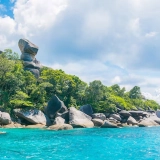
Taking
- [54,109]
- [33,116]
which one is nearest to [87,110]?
[54,109]

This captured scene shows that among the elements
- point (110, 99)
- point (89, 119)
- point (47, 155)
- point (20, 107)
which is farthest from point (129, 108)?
point (47, 155)

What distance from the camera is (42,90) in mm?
46875

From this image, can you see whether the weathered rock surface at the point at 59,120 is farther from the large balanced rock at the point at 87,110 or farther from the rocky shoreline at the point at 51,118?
the large balanced rock at the point at 87,110

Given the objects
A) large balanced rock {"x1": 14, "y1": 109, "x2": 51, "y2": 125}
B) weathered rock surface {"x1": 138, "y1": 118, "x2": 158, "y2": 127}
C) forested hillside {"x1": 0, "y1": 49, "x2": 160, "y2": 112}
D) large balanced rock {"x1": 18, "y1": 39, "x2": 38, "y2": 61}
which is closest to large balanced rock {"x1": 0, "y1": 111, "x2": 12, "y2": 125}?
large balanced rock {"x1": 14, "y1": 109, "x2": 51, "y2": 125}

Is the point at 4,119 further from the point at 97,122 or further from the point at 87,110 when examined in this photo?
the point at 87,110

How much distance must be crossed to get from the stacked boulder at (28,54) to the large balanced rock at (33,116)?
20.0 m

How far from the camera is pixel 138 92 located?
268 feet

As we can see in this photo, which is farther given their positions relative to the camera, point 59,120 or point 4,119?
point 59,120

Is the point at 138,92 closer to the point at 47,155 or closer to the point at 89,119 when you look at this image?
the point at 89,119

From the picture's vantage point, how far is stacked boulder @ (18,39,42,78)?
60.4 m

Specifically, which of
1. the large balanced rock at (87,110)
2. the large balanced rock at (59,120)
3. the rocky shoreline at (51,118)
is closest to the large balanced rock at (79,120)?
the rocky shoreline at (51,118)

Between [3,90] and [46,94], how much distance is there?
29.6ft

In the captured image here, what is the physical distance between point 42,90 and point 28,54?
18.6 metres

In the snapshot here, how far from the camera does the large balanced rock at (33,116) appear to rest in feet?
131
